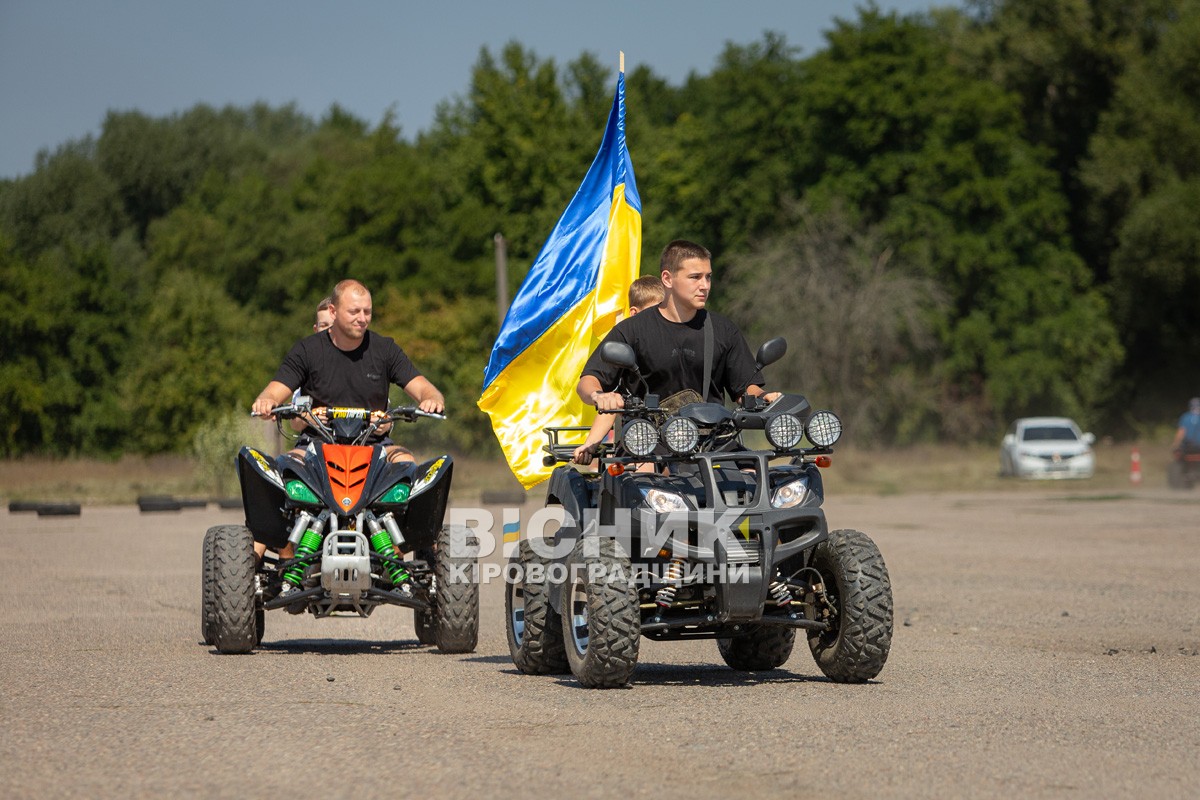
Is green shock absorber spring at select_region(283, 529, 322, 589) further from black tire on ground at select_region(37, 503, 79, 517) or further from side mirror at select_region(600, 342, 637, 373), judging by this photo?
black tire on ground at select_region(37, 503, 79, 517)

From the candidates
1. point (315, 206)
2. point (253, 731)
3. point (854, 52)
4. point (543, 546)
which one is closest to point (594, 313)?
point (543, 546)

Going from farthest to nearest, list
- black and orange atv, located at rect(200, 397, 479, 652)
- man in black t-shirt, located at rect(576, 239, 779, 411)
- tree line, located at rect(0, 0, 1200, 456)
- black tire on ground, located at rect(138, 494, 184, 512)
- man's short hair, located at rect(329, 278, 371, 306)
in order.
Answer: tree line, located at rect(0, 0, 1200, 456)
black tire on ground, located at rect(138, 494, 184, 512)
man's short hair, located at rect(329, 278, 371, 306)
black and orange atv, located at rect(200, 397, 479, 652)
man in black t-shirt, located at rect(576, 239, 779, 411)

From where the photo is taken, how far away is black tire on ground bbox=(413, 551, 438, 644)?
10.4 metres

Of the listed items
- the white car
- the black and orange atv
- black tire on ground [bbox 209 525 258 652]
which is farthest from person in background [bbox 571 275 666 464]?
the white car

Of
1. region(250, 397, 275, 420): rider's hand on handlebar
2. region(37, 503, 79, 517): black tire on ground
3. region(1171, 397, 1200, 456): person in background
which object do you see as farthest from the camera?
region(1171, 397, 1200, 456): person in background

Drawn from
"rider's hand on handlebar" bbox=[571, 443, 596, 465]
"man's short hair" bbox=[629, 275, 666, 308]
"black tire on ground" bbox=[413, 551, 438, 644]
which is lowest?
"black tire on ground" bbox=[413, 551, 438, 644]

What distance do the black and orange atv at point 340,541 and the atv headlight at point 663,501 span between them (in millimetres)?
1996

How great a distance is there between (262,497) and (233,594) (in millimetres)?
580

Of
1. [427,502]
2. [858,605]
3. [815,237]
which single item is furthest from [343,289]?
[815,237]

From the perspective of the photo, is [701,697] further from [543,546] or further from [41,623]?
[41,623]

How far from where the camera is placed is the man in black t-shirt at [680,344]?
8.67 metres

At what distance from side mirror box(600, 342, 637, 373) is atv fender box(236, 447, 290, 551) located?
8.84 feet

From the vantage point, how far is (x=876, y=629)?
8070 millimetres

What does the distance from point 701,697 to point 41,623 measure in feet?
19.3
